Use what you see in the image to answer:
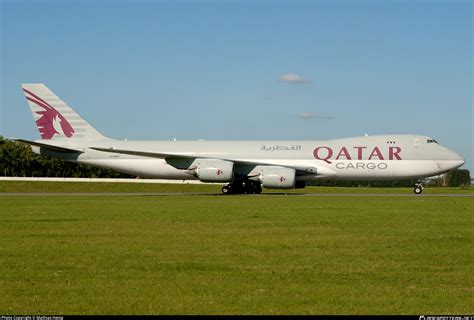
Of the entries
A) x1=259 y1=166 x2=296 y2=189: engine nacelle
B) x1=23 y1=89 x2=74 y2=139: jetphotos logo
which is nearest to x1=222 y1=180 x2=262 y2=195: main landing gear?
x1=259 y1=166 x2=296 y2=189: engine nacelle

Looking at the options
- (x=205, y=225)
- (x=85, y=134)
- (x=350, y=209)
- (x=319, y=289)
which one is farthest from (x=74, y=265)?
(x=85, y=134)

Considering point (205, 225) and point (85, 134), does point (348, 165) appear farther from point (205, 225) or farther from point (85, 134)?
point (205, 225)

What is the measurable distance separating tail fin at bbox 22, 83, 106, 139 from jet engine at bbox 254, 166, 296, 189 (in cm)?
1515

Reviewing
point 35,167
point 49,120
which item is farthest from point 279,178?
point 35,167

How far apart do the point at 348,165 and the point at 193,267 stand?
1470 inches

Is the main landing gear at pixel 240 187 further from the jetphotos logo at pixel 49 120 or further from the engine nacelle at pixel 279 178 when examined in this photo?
the jetphotos logo at pixel 49 120

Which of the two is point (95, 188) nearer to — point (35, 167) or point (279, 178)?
point (279, 178)

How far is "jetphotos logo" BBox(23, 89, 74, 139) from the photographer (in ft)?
179

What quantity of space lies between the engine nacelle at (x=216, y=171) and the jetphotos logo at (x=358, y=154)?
19.4 ft

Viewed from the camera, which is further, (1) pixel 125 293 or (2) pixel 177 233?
(2) pixel 177 233

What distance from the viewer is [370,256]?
14.1 m

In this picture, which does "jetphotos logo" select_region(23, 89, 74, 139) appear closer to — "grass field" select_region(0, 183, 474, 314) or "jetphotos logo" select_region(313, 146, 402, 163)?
"jetphotos logo" select_region(313, 146, 402, 163)

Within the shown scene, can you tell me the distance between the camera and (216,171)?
4775 cm

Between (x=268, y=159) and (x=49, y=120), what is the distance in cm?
1615
